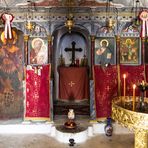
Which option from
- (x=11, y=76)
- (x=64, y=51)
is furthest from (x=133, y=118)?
(x=64, y=51)

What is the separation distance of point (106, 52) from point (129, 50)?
2.51 ft

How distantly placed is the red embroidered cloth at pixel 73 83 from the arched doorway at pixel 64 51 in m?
0.25

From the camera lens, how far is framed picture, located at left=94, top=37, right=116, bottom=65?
30.7 ft

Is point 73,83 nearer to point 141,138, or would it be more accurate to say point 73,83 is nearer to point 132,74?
point 132,74

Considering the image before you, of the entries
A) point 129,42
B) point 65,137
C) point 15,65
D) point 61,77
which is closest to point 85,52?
point 61,77

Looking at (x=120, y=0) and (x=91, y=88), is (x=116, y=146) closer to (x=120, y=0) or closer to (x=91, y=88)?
(x=91, y=88)

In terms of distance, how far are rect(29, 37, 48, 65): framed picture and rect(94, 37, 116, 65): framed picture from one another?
1688 millimetres

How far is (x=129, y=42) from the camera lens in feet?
30.8

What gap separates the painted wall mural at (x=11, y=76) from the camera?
9430 millimetres

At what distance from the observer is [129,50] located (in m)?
9.39

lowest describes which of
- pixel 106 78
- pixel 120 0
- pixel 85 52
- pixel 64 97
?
pixel 64 97

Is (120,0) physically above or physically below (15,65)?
above

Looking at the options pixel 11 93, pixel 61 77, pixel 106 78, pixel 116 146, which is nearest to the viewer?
pixel 116 146

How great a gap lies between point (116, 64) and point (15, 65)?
3367mm
